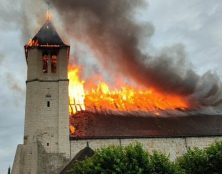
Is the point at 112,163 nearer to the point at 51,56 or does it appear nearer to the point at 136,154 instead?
the point at 136,154

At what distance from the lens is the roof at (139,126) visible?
4506 centimetres

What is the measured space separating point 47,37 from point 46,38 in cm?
28

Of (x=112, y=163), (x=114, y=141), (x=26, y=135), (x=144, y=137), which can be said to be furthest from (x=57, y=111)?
(x=112, y=163)

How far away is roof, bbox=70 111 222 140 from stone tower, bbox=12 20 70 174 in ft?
6.98

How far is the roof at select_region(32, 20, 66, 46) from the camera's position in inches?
2008

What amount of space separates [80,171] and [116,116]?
18.8 m

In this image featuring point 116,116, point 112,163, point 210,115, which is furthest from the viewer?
point 210,115

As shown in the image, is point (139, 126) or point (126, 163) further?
point (139, 126)

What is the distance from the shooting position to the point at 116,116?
161ft

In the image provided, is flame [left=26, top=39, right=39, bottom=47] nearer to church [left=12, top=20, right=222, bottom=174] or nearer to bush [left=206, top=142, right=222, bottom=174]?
church [left=12, top=20, right=222, bottom=174]

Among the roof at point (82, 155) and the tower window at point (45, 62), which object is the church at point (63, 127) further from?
the roof at point (82, 155)

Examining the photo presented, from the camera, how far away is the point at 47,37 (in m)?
52.0

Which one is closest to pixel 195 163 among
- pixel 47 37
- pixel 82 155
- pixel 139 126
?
pixel 82 155

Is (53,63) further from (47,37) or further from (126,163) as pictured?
(126,163)
